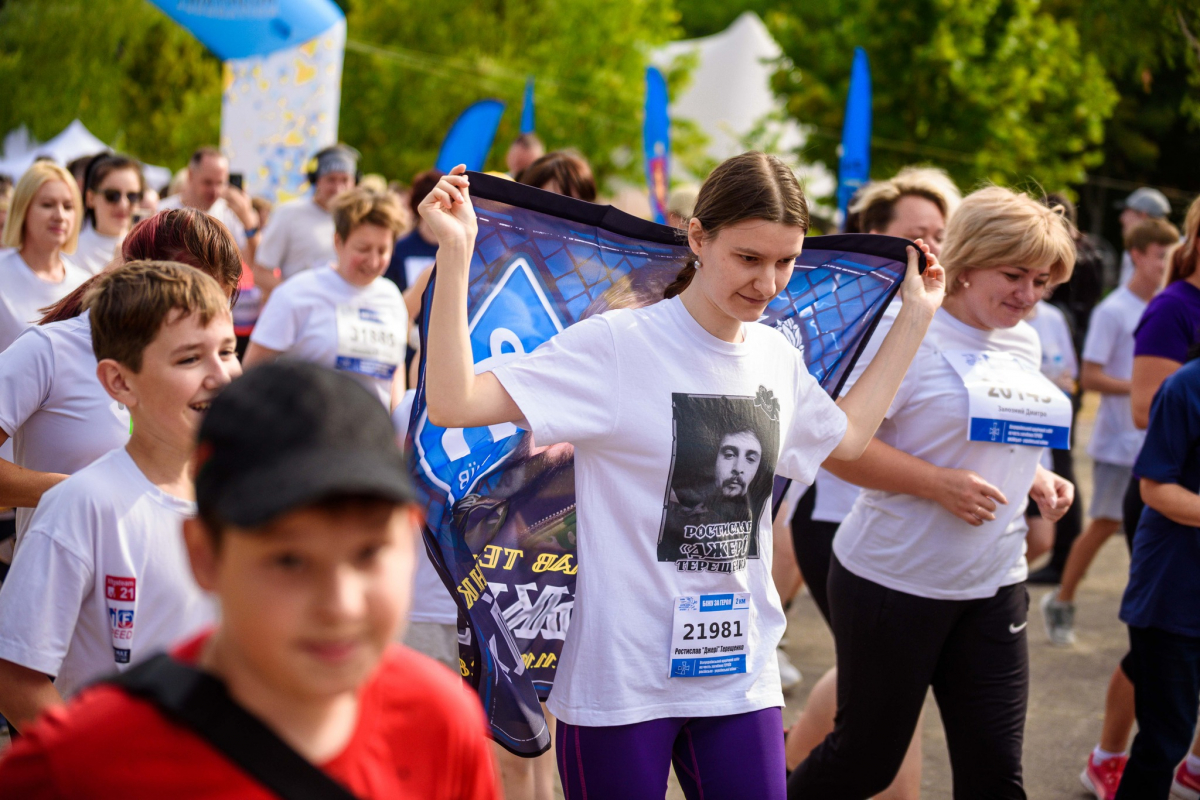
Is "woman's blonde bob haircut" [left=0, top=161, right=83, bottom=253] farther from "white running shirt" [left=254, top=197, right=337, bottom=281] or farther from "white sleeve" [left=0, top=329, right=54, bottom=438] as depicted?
"white running shirt" [left=254, top=197, right=337, bottom=281]

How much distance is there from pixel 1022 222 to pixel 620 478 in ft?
5.16

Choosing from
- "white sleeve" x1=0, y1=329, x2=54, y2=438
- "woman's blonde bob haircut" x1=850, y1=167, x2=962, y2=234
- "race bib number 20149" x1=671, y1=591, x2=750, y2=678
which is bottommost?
"race bib number 20149" x1=671, y1=591, x2=750, y2=678

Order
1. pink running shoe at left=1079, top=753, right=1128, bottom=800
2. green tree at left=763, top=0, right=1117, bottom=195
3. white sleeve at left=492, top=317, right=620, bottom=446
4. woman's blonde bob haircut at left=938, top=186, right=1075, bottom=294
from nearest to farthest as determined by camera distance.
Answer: white sleeve at left=492, top=317, right=620, bottom=446 < woman's blonde bob haircut at left=938, top=186, right=1075, bottom=294 < pink running shoe at left=1079, top=753, right=1128, bottom=800 < green tree at left=763, top=0, right=1117, bottom=195

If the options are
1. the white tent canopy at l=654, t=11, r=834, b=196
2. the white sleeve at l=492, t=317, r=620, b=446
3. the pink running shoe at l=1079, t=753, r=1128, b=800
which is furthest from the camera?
the white tent canopy at l=654, t=11, r=834, b=196

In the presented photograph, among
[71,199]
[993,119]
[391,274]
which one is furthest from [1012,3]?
[71,199]

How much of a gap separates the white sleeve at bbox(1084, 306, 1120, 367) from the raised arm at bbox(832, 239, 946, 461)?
415 centimetres

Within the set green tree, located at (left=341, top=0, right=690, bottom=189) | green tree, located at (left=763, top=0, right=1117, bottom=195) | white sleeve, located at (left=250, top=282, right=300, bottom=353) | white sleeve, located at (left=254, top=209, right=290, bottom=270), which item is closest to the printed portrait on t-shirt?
white sleeve, located at (left=250, top=282, right=300, bottom=353)

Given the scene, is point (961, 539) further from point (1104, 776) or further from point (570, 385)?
point (1104, 776)

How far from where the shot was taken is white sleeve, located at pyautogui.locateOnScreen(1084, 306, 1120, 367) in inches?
263

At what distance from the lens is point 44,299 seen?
16.2ft

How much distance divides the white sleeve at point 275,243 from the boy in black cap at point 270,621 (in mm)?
6974

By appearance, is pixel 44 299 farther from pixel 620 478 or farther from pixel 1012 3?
pixel 1012 3

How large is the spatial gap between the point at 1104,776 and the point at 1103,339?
10.0ft

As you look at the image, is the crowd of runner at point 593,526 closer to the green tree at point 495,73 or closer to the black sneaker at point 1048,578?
the black sneaker at point 1048,578
